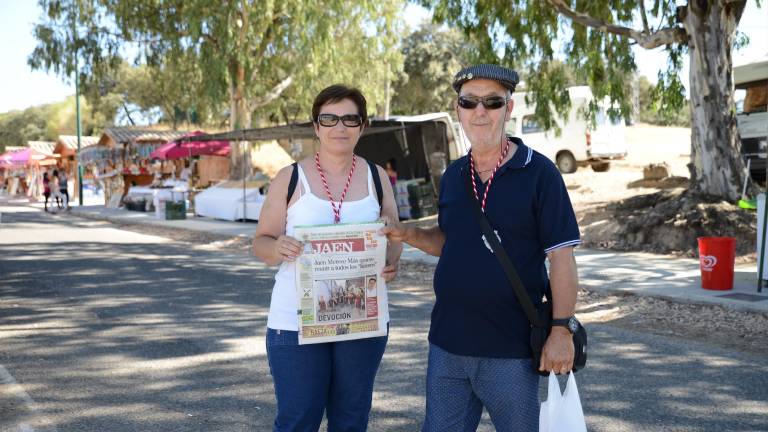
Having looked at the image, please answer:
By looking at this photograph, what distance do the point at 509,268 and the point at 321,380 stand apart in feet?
3.05

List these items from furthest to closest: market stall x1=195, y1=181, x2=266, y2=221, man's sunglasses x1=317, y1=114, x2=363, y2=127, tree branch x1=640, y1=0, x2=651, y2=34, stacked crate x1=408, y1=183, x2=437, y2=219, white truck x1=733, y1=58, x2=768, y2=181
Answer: market stall x1=195, y1=181, x2=266, y2=221
stacked crate x1=408, y1=183, x2=437, y2=219
white truck x1=733, y1=58, x2=768, y2=181
tree branch x1=640, y1=0, x2=651, y2=34
man's sunglasses x1=317, y1=114, x2=363, y2=127

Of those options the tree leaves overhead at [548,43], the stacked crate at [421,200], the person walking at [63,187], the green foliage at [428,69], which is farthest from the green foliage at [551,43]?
the green foliage at [428,69]

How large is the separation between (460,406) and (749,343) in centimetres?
497

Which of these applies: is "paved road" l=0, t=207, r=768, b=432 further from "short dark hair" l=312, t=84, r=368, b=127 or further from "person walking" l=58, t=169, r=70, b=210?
"person walking" l=58, t=169, r=70, b=210

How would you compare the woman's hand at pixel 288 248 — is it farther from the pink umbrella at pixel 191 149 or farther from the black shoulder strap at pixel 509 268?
the pink umbrella at pixel 191 149

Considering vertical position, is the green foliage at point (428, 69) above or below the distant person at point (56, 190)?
above

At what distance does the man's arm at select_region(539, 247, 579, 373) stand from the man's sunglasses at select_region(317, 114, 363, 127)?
0.98 metres

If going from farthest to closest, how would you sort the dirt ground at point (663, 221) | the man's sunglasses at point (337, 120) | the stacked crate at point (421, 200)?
the stacked crate at point (421, 200) < the dirt ground at point (663, 221) < the man's sunglasses at point (337, 120)

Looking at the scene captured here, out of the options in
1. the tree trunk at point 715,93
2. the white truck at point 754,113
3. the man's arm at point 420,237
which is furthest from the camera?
the white truck at point 754,113

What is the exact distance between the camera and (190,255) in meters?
14.1

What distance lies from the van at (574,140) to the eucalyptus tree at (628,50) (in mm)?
8488

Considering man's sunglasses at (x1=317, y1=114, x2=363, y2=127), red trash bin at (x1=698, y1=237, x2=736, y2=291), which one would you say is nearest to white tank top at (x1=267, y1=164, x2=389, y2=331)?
man's sunglasses at (x1=317, y1=114, x2=363, y2=127)

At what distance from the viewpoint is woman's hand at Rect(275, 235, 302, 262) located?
2686 mm

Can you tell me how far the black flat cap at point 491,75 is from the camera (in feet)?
8.34
